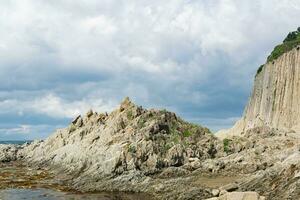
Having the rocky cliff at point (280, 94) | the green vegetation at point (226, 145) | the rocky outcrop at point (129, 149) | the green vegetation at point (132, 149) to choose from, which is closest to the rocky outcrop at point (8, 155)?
the rocky outcrop at point (129, 149)

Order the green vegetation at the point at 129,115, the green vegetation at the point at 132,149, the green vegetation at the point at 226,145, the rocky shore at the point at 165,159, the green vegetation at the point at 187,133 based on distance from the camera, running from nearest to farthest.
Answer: the rocky shore at the point at 165,159
the green vegetation at the point at 132,149
the green vegetation at the point at 226,145
the green vegetation at the point at 187,133
the green vegetation at the point at 129,115

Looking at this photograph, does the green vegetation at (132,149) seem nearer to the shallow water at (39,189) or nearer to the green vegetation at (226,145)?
the shallow water at (39,189)

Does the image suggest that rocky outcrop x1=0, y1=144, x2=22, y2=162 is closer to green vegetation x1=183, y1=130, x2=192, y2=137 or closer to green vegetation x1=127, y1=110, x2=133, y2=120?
green vegetation x1=127, y1=110, x2=133, y2=120

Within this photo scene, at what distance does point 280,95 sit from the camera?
323ft

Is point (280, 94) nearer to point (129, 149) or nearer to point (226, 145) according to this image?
point (226, 145)

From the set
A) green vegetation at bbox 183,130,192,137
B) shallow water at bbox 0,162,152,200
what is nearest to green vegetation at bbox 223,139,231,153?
green vegetation at bbox 183,130,192,137

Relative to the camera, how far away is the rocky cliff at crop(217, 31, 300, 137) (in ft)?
303

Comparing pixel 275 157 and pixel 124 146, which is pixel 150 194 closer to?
pixel 124 146

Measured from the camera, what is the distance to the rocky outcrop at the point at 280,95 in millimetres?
92375

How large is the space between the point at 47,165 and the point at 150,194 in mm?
32017

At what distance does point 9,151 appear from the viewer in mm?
102312

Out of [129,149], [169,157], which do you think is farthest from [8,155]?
[169,157]

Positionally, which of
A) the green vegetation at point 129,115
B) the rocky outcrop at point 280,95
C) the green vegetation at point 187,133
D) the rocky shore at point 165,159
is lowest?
the rocky shore at point 165,159

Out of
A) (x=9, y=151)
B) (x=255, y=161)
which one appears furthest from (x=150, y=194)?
(x=9, y=151)
